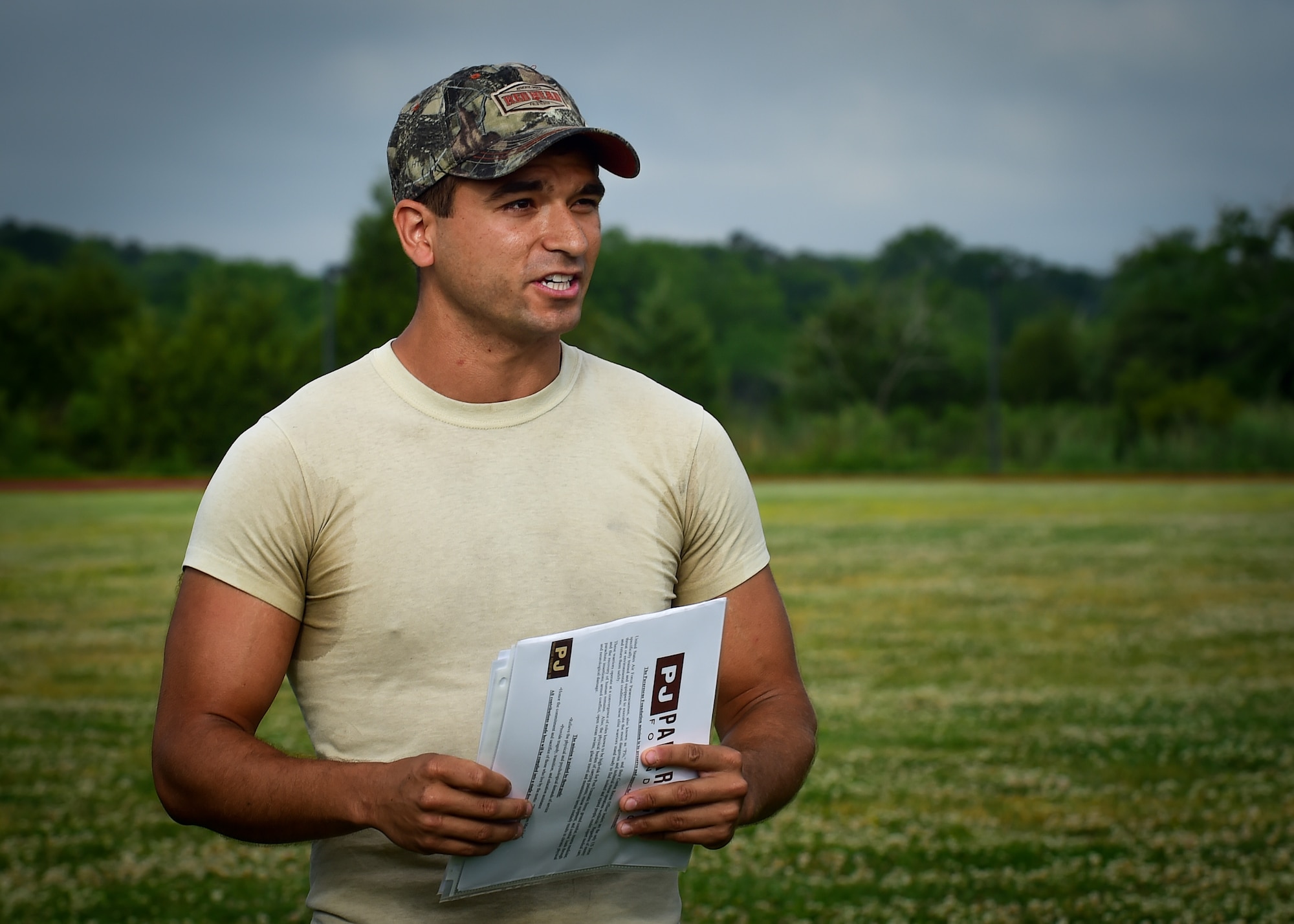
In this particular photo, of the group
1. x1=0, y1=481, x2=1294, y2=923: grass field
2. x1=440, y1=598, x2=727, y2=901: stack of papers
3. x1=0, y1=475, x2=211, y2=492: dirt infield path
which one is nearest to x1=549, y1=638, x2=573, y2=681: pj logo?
x1=440, y1=598, x2=727, y2=901: stack of papers

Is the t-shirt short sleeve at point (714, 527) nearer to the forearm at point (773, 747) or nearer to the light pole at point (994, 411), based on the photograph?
the forearm at point (773, 747)

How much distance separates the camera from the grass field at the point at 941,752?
5.95 m

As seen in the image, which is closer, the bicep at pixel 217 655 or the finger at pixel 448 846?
the finger at pixel 448 846

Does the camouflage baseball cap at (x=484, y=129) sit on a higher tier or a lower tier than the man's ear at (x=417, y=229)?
higher

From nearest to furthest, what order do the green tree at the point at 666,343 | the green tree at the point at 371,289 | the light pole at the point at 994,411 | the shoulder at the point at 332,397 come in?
the shoulder at the point at 332,397 → the light pole at the point at 994,411 → the green tree at the point at 371,289 → the green tree at the point at 666,343

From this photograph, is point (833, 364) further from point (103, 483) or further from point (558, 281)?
point (558, 281)

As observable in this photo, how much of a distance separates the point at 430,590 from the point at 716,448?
0.59 m

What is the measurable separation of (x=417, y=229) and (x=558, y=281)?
29 centimetres

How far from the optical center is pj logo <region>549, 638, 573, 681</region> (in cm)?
193

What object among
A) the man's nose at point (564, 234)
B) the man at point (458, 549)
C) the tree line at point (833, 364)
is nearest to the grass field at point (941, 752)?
the man at point (458, 549)

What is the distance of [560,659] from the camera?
1.94 m

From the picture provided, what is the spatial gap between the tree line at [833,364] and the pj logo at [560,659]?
1598 inches

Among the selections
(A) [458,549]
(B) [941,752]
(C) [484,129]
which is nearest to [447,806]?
(A) [458,549]

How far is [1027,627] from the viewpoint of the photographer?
519 inches
